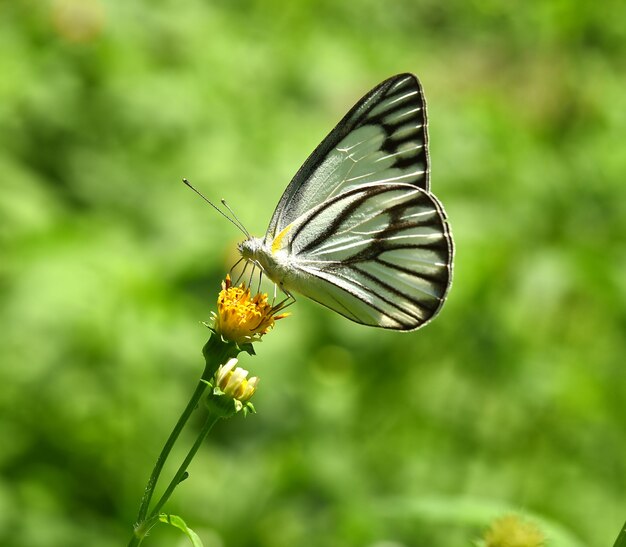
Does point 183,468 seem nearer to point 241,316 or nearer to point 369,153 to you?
point 241,316

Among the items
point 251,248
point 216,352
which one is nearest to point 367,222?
point 251,248

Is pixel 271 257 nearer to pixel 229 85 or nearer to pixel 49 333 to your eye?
pixel 49 333

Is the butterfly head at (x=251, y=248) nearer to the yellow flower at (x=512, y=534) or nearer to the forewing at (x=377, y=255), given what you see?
the forewing at (x=377, y=255)

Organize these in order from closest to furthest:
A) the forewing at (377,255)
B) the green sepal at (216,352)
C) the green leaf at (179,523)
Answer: the green leaf at (179,523)
the green sepal at (216,352)
the forewing at (377,255)

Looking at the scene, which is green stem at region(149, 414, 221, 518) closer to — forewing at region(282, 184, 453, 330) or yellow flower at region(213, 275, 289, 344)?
yellow flower at region(213, 275, 289, 344)

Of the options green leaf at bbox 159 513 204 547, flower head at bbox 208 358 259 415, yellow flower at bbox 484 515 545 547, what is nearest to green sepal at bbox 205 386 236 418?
flower head at bbox 208 358 259 415

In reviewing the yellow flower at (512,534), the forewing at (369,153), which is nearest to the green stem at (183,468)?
the yellow flower at (512,534)
